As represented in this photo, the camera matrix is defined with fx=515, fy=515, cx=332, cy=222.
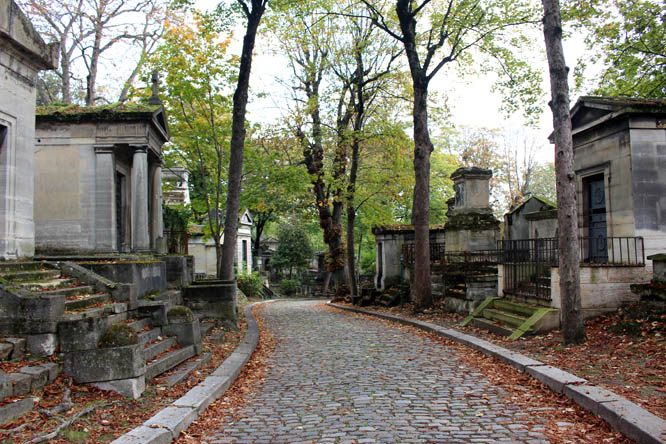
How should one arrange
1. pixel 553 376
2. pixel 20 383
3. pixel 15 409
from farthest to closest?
pixel 553 376, pixel 20 383, pixel 15 409

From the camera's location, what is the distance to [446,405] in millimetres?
5965

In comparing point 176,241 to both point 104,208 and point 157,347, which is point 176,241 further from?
point 157,347

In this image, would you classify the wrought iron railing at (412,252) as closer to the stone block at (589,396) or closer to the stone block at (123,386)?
the stone block at (589,396)

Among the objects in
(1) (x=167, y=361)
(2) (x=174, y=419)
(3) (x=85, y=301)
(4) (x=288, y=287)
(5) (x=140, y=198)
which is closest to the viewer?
(2) (x=174, y=419)

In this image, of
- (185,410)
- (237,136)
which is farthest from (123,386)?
(237,136)

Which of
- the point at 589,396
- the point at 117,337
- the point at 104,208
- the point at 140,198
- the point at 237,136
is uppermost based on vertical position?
the point at 237,136

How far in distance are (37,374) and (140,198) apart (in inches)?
350

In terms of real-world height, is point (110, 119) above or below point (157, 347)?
above

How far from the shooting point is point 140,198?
13.7 metres

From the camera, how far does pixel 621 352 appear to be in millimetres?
7707

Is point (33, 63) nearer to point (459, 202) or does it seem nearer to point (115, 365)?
point (115, 365)

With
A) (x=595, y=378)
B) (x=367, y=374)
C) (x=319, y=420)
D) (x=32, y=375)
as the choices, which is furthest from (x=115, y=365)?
(x=595, y=378)

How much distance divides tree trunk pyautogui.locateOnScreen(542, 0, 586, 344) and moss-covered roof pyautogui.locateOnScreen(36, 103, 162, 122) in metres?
9.66

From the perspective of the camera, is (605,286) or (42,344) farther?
(605,286)
